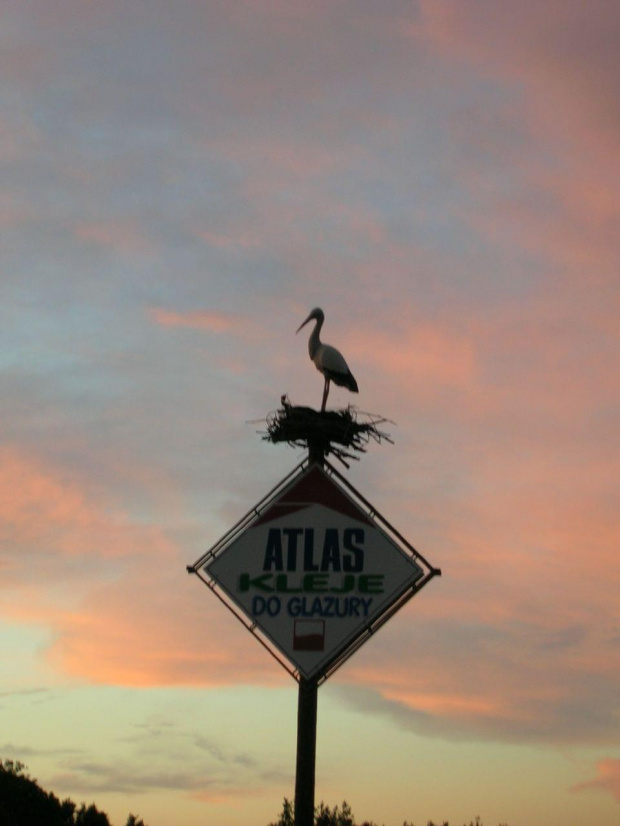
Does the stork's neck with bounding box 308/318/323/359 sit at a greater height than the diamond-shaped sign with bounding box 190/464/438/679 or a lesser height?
greater

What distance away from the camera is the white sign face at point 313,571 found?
15297 millimetres

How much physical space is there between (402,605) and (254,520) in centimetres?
204

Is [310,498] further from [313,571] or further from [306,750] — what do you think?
[306,750]

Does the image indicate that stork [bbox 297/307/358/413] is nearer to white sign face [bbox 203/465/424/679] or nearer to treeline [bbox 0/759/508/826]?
white sign face [bbox 203/465/424/679]

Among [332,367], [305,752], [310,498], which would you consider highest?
[332,367]

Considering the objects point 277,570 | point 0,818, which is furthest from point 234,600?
point 0,818

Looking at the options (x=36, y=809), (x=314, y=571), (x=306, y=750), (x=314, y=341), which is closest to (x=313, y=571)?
(x=314, y=571)

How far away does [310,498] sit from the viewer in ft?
52.4

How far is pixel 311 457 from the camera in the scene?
53.2 ft

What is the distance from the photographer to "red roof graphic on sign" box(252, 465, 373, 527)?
1586cm

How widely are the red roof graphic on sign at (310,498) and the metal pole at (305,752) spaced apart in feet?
6.58

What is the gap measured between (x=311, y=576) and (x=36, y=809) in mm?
17228

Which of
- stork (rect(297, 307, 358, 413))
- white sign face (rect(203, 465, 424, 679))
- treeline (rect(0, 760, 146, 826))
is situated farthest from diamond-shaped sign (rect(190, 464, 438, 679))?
treeline (rect(0, 760, 146, 826))

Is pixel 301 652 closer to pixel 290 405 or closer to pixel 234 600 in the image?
pixel 234 600
